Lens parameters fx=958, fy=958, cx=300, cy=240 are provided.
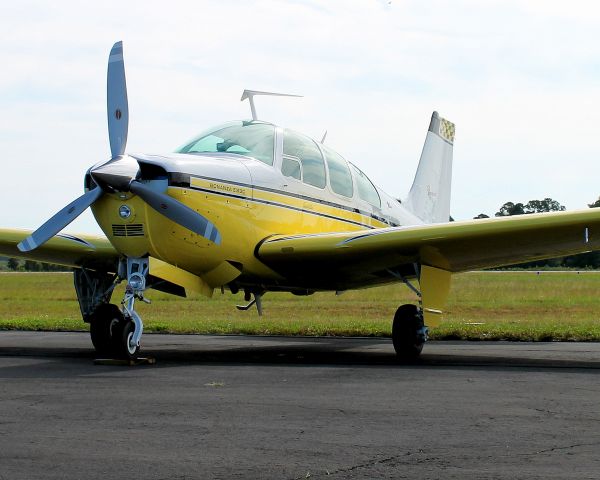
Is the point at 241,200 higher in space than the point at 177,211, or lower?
higher

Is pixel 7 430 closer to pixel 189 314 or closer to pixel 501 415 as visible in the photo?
pixel 501 415

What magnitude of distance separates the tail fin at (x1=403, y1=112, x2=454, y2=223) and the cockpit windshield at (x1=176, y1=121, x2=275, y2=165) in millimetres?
5491

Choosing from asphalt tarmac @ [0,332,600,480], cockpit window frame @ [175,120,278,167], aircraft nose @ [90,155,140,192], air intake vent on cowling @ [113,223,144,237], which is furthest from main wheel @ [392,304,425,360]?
aircraft nose @ [90,155,140,192]

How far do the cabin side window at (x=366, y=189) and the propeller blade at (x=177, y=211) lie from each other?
3.78 metres

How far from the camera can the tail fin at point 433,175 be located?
736 inches

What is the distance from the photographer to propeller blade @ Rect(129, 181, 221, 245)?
1141 centimetres

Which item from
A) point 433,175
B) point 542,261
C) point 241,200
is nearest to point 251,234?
point 241,200

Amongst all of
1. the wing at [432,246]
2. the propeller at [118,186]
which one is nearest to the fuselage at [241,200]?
the propeller at [118,186]

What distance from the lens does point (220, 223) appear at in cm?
1235

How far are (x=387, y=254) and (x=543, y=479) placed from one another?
7.97 metres

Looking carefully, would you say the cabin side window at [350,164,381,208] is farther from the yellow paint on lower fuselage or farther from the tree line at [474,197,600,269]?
the tree line at [474,197,600,269]

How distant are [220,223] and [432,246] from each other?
2796 mm

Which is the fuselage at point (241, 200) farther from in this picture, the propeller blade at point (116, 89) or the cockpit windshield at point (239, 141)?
the propeller blade at point (116, 89)

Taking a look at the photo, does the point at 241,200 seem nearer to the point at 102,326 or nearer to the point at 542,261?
the point at 102,326
